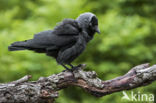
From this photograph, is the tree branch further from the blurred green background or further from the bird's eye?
the blurred green background

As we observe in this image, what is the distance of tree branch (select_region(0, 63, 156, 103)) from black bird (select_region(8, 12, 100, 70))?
1.02ft

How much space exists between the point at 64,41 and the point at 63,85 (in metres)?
0.60

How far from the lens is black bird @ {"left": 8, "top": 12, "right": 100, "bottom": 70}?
3.27 meters

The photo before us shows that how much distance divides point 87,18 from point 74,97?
81.4 inches

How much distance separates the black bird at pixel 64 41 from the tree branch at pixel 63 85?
31 cm

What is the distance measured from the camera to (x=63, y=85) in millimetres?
2973

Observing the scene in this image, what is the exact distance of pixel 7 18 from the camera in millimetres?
5867

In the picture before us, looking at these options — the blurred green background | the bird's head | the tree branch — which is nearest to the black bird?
the bird's head

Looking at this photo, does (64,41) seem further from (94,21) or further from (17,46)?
(17,46)

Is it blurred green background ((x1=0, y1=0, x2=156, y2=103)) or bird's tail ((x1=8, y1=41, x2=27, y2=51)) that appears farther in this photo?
blurred green background ((x1=0, y1=0, x2=156, y2=103))

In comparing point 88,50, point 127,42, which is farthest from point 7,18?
point 127,42

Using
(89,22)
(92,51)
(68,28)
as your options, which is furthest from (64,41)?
(92,51)

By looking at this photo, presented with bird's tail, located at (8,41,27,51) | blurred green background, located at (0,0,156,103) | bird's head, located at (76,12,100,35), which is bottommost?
bird's tail, located at (8,41,27,51)

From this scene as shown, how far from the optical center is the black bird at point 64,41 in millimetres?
3268
